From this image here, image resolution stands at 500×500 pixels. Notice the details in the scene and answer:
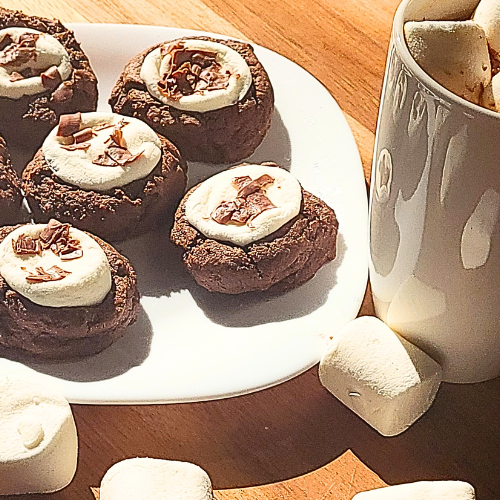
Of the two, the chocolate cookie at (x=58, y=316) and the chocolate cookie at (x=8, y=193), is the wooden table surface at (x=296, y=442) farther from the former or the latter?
the chocolate cookie at (x=8, y=193)

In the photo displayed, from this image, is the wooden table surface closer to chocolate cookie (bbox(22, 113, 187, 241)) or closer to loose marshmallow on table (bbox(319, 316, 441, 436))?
loose marshmallow on table (bbox(319, 316, 441, 436))

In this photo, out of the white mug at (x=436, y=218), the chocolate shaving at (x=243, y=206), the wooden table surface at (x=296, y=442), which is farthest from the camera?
the chocolate shaving at (x=243, y=206)

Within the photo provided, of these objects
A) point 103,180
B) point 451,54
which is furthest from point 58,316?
point 451,54

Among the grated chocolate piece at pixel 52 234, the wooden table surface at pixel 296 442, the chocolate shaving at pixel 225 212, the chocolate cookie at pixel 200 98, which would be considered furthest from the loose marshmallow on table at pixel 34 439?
the chocolate cookie at pixel 200 98

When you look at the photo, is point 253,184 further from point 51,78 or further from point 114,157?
point 51,78

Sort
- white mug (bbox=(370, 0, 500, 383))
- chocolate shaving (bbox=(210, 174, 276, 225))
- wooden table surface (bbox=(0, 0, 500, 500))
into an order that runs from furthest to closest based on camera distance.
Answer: chocolate shaving (bbox=(210, 174, 276, 225)) < wooden table surface (bbox=(0, 0, 500, 500)) < white mug (bbox=(370, 0, 500, 383))

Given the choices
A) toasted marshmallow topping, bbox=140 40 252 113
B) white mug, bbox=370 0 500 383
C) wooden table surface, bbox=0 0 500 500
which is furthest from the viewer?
toasted marshmallow topping, bbox=140 40 252 113

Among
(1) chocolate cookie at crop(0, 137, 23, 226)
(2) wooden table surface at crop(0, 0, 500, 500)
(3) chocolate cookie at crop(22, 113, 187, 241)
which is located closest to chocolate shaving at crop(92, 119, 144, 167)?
(3) chocolate cookie at crop(22, 113, 187, 241)

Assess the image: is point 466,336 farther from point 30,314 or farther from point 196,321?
point 30,314
